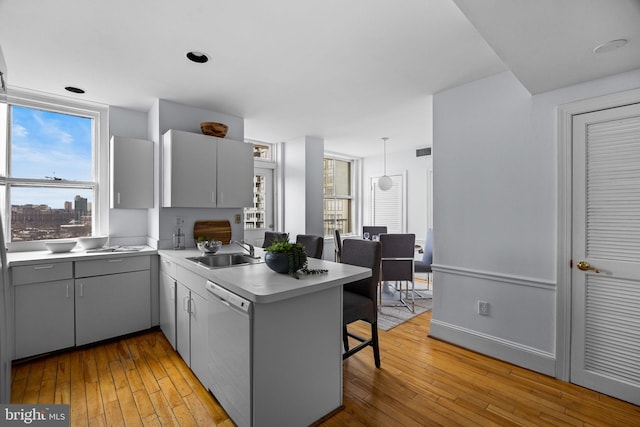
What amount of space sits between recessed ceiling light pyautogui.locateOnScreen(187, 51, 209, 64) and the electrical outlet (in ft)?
10.6

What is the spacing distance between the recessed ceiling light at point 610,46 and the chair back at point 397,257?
8.58ft

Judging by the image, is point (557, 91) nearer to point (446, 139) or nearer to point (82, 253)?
point (446, 139)

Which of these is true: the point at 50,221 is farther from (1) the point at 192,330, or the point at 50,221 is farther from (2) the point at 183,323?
(1) the point at 192,330

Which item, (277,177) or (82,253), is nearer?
(82,253)

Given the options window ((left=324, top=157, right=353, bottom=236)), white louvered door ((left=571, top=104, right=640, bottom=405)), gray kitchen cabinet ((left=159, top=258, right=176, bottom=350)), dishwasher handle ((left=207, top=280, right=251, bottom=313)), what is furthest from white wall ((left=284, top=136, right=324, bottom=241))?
white louvered door ((left=571, top=104, right=640, bottom=405))

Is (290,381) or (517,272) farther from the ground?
(517,272)

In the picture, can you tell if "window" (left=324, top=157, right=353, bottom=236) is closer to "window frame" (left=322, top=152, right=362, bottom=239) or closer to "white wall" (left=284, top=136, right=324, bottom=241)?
"window frame" (left=322, top=152, right=362, bottom=239)

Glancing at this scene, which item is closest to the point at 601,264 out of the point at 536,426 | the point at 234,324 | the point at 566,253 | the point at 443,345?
the point at 566,253

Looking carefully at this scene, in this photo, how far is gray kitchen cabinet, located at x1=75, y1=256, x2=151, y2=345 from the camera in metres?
2.85

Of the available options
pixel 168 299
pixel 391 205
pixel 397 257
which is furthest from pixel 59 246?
pixel 391 205

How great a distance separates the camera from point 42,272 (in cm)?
268

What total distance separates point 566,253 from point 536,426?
125 centimetres

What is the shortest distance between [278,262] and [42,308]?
93.7 inches

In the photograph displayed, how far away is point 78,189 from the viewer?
11.2 feet
